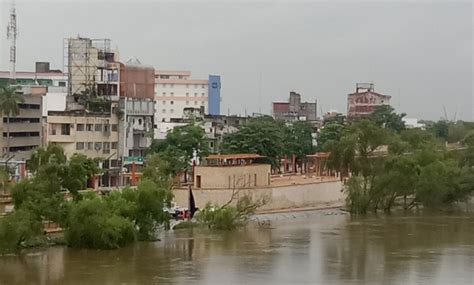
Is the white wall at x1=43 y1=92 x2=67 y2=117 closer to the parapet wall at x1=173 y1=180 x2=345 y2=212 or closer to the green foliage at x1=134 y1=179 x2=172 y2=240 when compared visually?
the parapet wall at x1=173 y1=180 x2=345 y2=212

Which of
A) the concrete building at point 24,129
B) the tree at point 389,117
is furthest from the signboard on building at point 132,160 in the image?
the tree at point 389,117

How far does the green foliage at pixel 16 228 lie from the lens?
929 inches

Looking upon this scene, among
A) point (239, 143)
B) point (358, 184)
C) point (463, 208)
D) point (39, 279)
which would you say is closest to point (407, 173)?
point (358, 184)

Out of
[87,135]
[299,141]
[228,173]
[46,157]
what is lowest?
[228,173]

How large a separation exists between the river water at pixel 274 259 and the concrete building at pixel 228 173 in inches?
142

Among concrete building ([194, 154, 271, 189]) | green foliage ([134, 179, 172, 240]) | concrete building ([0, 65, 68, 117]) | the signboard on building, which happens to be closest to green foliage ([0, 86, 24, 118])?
concrete building ([0, 65, 68, 117])

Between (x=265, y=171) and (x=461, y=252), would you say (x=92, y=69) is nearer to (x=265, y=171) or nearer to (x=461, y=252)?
(x=265, y=171)

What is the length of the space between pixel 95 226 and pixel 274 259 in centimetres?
545

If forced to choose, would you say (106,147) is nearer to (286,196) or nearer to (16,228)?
(286,196)

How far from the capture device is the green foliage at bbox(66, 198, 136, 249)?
82.4 feet

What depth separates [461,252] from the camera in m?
26.6

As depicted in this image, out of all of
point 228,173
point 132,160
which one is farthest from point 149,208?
point 132,160

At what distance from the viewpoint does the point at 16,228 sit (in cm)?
2362

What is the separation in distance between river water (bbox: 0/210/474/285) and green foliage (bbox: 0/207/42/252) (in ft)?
1.41
